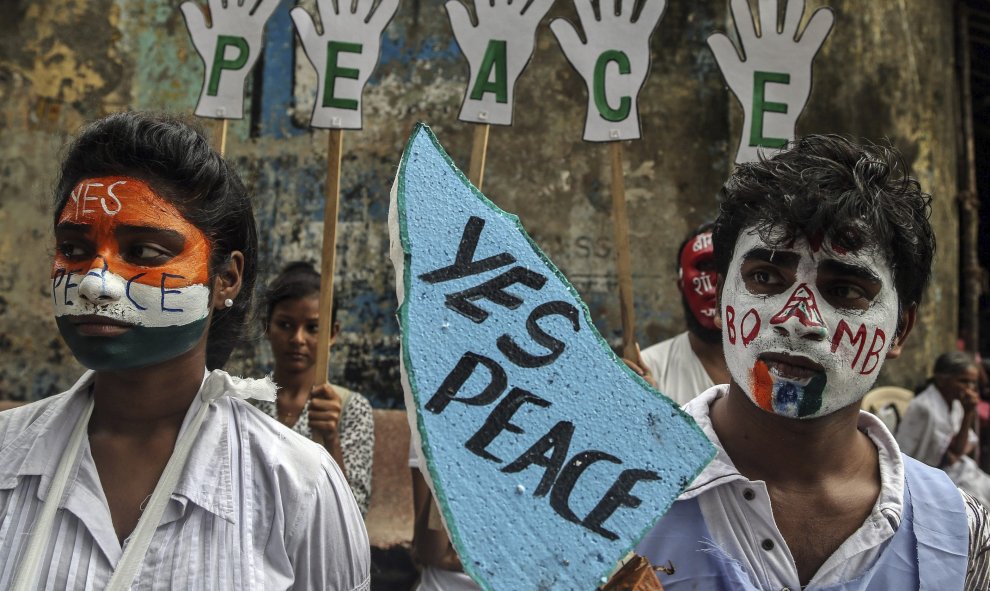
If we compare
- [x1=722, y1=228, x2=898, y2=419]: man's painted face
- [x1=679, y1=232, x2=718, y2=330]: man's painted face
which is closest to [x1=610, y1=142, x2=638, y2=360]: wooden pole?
[x1=679, y1=232, x2=718, y2=330]: man's painted face

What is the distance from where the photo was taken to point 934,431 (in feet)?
19.6

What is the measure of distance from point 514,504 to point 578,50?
2.58 m

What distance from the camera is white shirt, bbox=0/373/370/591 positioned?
1.98 m

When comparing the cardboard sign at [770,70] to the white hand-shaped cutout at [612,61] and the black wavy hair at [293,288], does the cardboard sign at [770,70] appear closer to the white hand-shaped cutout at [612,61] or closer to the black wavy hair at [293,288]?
the white hand-shaped cutout at [612,61]

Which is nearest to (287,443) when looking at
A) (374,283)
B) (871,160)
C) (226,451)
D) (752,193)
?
(226,451)

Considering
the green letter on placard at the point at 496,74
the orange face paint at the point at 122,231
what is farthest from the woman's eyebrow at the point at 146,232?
the green letter on placard at the point at 496,74

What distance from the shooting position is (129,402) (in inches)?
87.0

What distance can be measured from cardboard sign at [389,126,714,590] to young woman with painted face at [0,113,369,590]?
0.67 meters

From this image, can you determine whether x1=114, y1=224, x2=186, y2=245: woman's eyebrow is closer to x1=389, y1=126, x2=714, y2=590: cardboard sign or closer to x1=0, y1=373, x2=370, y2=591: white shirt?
x1=0, y1=373, x2=370, y2=591: white shirt

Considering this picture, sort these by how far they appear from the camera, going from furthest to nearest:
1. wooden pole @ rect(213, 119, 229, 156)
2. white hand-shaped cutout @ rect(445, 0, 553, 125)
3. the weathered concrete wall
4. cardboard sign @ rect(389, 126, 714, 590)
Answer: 1. the weathered concrete wall
2. white hand-shaped cutout @ rect(445, 0, 553, 125)
3. wooden pole @ rect(213, 119, 229, 156)
4. cardboard sign @ rect(389, 126, 714, 590)

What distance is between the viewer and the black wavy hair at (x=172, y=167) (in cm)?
225

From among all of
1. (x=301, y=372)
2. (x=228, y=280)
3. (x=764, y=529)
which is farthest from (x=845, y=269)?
(x=301, y=372)

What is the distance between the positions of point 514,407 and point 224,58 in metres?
2.79

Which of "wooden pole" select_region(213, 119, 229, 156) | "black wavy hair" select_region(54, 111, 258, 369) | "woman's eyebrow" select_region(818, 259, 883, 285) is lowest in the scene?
"woman's eyebrow" select_region(818, 259, 883, 285)
